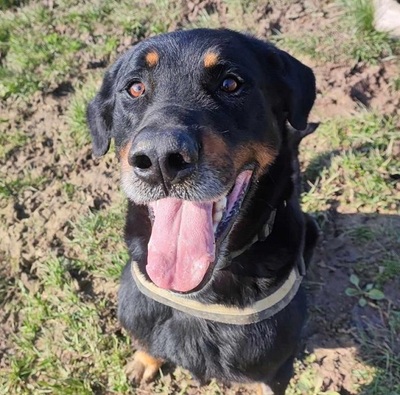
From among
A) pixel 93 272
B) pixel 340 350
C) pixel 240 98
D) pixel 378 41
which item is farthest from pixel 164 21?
pixel 340 350

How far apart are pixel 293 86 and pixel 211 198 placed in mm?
736

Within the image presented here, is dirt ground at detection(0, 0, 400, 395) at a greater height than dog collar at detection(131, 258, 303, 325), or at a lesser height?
lesser

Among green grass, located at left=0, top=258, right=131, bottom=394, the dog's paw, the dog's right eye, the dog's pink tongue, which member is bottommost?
the dog's paw

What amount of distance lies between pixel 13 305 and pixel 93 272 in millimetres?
506

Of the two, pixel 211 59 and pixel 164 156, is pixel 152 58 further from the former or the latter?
pixel 164 156

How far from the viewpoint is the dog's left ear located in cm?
247

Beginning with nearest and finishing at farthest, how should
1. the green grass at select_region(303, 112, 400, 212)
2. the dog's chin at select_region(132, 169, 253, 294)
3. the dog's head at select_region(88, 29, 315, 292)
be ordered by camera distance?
the dog's head at select_region(88, 29, 315, 292) < the dog's chin at select_region(132, 169, 253, 294) < the green grass at select_region(303, 112, 400, 212)

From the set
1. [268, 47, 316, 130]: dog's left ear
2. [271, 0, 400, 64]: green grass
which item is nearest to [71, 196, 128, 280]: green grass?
[268, 47, 316, 130]: dog's left ear

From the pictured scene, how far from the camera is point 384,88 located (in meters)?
4.00

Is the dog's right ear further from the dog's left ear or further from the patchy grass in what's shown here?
the patchy grass

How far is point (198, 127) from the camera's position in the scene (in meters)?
2.02

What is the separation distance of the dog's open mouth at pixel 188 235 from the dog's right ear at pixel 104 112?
0.58 m

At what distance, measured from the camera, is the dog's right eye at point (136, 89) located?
234 centimetres

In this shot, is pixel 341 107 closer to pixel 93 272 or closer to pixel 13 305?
pixel 93 272
